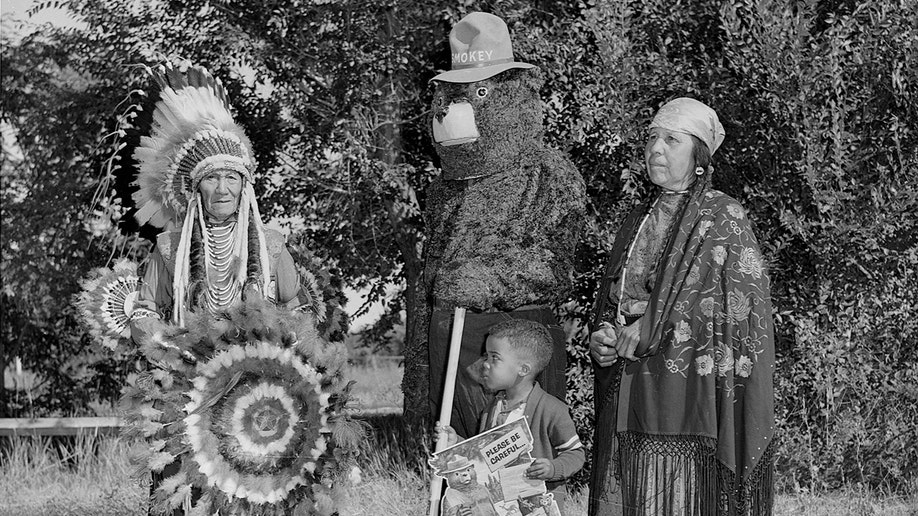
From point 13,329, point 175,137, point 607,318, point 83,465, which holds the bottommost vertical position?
point 83,465

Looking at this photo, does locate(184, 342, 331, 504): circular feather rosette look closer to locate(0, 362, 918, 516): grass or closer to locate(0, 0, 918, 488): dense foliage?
locate(0, 362, 918, 516): grass

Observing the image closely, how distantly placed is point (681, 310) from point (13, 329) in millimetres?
6856

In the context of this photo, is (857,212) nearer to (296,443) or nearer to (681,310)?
(681,310)

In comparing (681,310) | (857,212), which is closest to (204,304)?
(681,310)

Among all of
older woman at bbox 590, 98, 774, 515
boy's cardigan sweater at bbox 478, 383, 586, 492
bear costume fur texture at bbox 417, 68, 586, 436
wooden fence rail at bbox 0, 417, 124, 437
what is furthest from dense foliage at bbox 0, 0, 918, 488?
wooden fence rail at bbox 0, 417, 124, 437

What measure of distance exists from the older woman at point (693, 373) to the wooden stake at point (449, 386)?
0.51m

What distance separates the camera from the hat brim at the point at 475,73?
472cm

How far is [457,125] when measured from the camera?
4.65 m

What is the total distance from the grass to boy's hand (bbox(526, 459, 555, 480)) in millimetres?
1073

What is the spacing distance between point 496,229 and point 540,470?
3.70ft

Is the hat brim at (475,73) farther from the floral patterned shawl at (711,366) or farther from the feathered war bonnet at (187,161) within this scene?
the floral patterned shawl at (711,366)

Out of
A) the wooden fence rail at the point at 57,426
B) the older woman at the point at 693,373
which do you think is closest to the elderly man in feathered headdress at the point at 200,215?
the older woman at the point at 693,373

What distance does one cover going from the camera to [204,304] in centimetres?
453

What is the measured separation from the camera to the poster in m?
3.81
